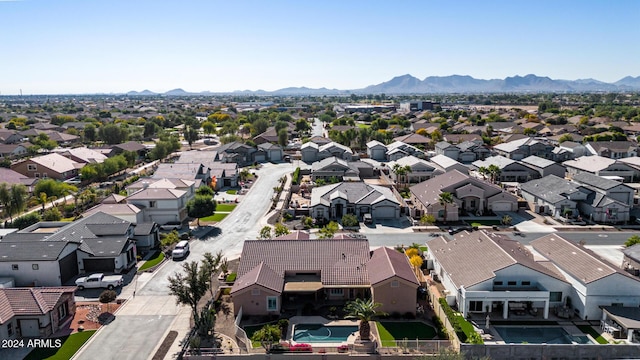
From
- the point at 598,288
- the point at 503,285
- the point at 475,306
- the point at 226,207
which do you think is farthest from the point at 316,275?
the point at 226,207

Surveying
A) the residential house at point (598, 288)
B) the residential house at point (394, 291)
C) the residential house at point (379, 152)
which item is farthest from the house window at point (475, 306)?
the residential house at point (379, 152)

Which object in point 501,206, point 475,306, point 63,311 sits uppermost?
point 501,206

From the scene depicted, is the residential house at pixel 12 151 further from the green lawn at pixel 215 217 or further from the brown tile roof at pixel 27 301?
the brown tile roof at pixel 27 301

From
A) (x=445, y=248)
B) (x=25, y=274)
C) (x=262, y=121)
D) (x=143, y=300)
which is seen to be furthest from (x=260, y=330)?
(x=262, y=121)

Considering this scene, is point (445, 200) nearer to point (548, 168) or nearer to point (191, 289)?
point (548, 168)

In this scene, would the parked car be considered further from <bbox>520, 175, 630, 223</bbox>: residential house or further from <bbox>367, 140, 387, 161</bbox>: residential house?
<bbox>367, 140, 387, 161</bbox>: residential house

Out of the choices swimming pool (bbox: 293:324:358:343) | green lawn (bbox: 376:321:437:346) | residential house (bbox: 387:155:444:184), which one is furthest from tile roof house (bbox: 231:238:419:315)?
residential house (bbox: 387:155:444:184)
